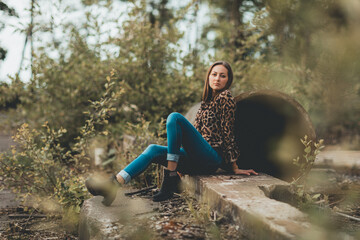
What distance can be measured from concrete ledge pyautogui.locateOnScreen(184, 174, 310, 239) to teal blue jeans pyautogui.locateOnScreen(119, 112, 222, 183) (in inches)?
5.4

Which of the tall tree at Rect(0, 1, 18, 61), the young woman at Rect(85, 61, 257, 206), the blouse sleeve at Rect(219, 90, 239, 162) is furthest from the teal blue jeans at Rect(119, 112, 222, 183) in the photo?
the tall tree at Rect(0, 1, 18, 61)

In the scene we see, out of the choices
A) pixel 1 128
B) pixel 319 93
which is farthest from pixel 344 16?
pixel 1 128

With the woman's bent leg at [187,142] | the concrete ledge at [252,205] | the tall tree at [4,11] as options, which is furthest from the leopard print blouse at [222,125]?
the tall tree at [4,11]

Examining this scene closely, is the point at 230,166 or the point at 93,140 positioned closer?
the point at 230,166

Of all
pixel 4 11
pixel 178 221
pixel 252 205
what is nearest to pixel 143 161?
pixel 178 221

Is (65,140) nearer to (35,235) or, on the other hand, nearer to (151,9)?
(35,235)

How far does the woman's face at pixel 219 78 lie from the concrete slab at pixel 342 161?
10.3ft

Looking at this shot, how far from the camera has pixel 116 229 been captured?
7.41 ft

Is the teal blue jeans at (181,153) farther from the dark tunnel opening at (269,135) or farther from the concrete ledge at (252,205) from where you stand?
the dark tunnel opening at (269,135)

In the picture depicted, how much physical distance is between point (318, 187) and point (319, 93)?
283cm

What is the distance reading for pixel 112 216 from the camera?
2.53m

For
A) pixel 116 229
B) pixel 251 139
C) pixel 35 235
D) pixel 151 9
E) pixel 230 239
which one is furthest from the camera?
pixel 151 9

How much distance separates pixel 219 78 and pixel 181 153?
807 millimetres

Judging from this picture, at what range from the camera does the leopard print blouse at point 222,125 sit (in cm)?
299
